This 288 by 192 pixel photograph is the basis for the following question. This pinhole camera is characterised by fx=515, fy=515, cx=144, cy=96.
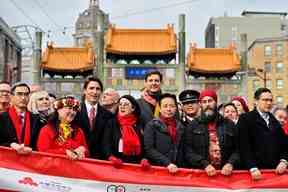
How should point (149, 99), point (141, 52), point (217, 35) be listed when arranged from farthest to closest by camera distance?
point (217, 35) → point (141, 52) → point (149, 99)

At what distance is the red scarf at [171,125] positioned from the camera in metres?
4.76

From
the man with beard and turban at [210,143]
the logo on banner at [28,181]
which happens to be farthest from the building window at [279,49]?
the logo on banner at [28,181]

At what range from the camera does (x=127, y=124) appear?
4.88 m

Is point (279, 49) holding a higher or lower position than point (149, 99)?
higher

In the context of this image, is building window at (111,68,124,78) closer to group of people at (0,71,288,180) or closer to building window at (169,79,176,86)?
→ building window at (169,79,176,86)

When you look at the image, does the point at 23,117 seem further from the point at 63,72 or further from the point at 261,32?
the point at 261,32

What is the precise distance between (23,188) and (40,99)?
1.14 m

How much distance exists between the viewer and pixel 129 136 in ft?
15.7

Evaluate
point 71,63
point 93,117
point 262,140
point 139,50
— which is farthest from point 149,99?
point 71,63

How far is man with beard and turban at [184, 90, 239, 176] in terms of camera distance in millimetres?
4723

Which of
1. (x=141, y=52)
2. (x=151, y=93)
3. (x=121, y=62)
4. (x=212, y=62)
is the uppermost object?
(x=141, y=52)

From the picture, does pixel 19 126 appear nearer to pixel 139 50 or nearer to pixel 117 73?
pixel 117 73

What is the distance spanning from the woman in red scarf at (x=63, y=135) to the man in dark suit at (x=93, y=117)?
0.23 meters

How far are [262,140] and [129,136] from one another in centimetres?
123
